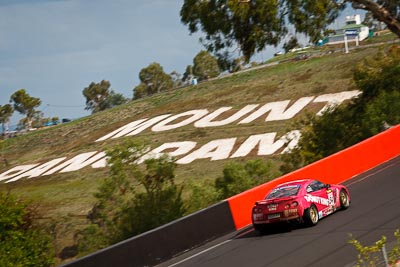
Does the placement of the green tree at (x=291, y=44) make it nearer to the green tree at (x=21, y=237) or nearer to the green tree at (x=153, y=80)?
the green tree at (x=21, y=237)

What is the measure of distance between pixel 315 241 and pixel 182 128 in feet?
144

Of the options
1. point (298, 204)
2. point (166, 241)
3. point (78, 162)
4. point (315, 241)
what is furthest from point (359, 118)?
point (78, 162)

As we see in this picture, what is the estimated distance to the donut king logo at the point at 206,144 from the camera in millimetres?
47156

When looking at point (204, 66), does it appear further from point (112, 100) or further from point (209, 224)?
point (209, 224)

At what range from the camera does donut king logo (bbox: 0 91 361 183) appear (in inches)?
1857

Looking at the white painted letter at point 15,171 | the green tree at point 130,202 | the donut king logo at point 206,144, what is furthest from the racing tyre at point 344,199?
the white painted letter at point 15,171

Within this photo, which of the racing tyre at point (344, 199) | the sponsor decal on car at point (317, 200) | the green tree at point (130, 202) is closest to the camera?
the sponsor decal on car at point (317, 200)

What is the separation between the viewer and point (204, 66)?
143m

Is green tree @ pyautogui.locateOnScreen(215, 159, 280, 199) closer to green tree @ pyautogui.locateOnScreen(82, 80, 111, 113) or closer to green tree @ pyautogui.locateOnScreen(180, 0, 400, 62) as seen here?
green tree @ pyautogui.locateOnScreen(180, 0, 400, 62)

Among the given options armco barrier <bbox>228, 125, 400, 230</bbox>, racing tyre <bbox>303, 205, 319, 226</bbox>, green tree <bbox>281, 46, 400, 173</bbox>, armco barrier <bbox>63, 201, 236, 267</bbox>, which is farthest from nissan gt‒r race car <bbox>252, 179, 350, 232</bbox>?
green tree <bbox>281, 46, 400, 173</bbox>

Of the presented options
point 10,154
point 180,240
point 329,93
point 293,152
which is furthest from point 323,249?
point 10,154

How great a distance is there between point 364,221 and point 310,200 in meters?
1.51

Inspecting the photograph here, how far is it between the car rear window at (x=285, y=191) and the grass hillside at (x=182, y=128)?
58.0ft

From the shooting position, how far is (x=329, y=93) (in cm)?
5338
